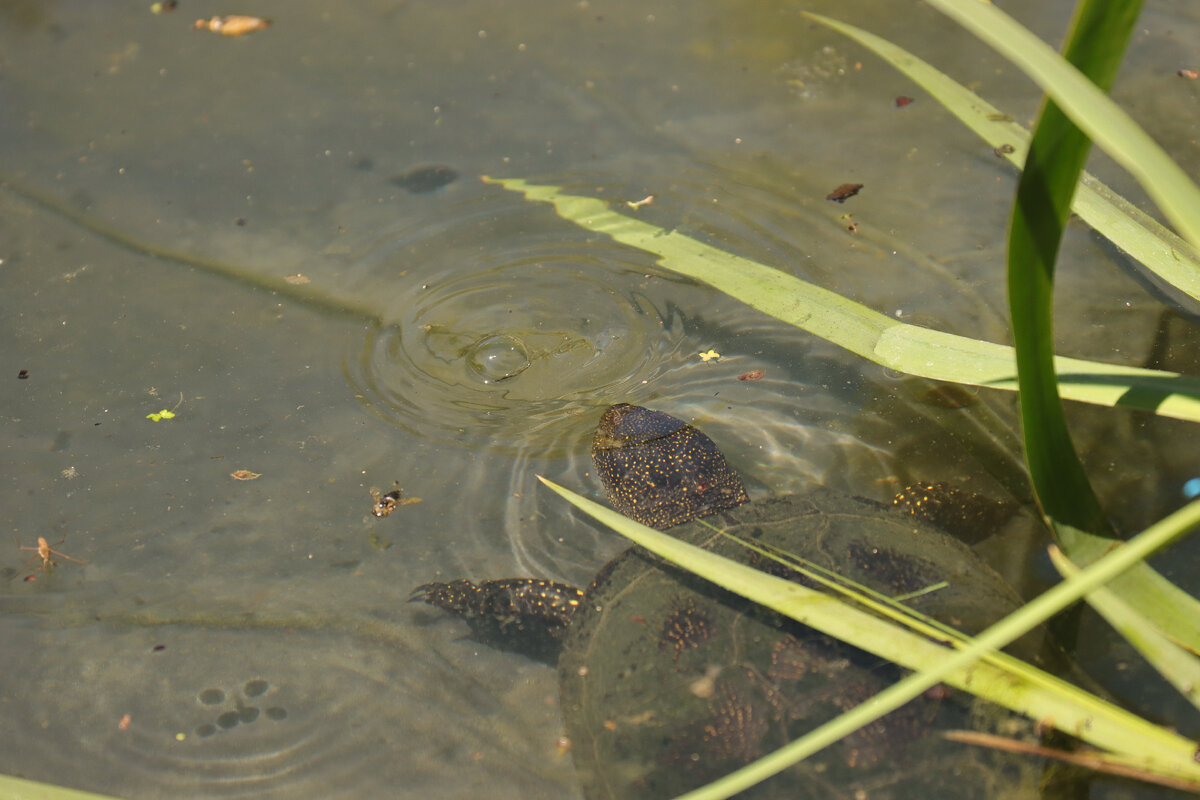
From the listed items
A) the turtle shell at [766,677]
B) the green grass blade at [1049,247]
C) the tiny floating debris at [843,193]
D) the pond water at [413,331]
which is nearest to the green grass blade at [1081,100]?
the green grass blade at [1049,247]

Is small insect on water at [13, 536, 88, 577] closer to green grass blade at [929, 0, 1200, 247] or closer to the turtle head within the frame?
the turtle head

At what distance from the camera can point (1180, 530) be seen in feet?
3.82

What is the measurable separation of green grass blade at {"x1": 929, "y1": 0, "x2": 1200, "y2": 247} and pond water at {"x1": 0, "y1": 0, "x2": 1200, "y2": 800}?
108cm

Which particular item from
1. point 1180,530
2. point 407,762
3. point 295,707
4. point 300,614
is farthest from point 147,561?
point 1180,530

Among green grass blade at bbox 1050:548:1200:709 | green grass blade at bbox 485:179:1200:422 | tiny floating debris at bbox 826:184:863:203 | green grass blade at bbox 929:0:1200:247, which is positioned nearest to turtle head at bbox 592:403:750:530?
green grass blade at bbox 485:179:1200:422

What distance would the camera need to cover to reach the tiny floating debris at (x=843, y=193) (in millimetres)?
2988

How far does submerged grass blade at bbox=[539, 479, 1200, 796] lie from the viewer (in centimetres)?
113

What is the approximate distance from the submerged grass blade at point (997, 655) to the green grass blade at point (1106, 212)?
3.30 feet

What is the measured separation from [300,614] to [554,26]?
8.92 ft

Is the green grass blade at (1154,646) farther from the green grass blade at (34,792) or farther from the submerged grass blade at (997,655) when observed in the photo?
the green grass blade at (34,792)

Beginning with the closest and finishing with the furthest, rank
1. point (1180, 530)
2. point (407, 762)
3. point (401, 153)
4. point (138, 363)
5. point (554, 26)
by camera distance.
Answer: point (1180, 530), point (407, 762), point (138, 363), point (401, 153), point (554, 26)

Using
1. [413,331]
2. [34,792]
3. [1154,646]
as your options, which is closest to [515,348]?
[413,331]

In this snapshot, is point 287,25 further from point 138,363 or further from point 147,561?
point 147,561

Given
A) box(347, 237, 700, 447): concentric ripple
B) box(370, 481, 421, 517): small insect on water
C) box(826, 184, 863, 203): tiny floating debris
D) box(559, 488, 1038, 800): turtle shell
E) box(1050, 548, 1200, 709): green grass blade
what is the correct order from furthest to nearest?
box(826, 184, 863, 203): tiny floating debris < box(347, 237, 700, 447): concentric ripple < box(370, 481, 421, 517): small insect on water < box(559, 488, 1038, 800): turtle shell < box(1050, 548, 1200, 709): green grass blade
